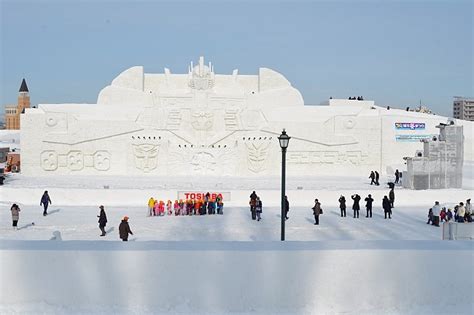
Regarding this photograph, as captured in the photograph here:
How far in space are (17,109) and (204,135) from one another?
40741 mm

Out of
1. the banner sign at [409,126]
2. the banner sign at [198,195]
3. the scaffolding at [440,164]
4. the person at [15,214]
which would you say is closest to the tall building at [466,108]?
the banner sign at [409,126]

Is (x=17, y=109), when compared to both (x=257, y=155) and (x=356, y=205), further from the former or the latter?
(x=356, y=205)

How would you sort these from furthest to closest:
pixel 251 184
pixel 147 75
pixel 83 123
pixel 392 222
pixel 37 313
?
pixel 147 75 → pixel 83 123 → pixel 251 184 → pixel 392 222 → pixel 37 313

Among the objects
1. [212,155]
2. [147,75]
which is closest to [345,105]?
[212,155]

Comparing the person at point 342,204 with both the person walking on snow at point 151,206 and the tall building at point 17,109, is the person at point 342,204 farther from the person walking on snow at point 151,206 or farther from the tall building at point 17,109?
the tall building at point 17,109

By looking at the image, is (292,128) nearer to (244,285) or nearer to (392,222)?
(392,222)

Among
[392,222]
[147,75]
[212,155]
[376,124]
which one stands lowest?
[392,222]

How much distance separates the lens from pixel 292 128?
25.8 meters

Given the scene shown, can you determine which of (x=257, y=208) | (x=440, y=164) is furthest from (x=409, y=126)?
(x=257, y=208)

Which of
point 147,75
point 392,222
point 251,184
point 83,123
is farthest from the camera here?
point 147,75

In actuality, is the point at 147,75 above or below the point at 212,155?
above

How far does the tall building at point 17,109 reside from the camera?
5298 centimetres

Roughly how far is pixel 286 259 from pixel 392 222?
32.2ft

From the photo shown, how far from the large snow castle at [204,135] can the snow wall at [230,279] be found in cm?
2033
